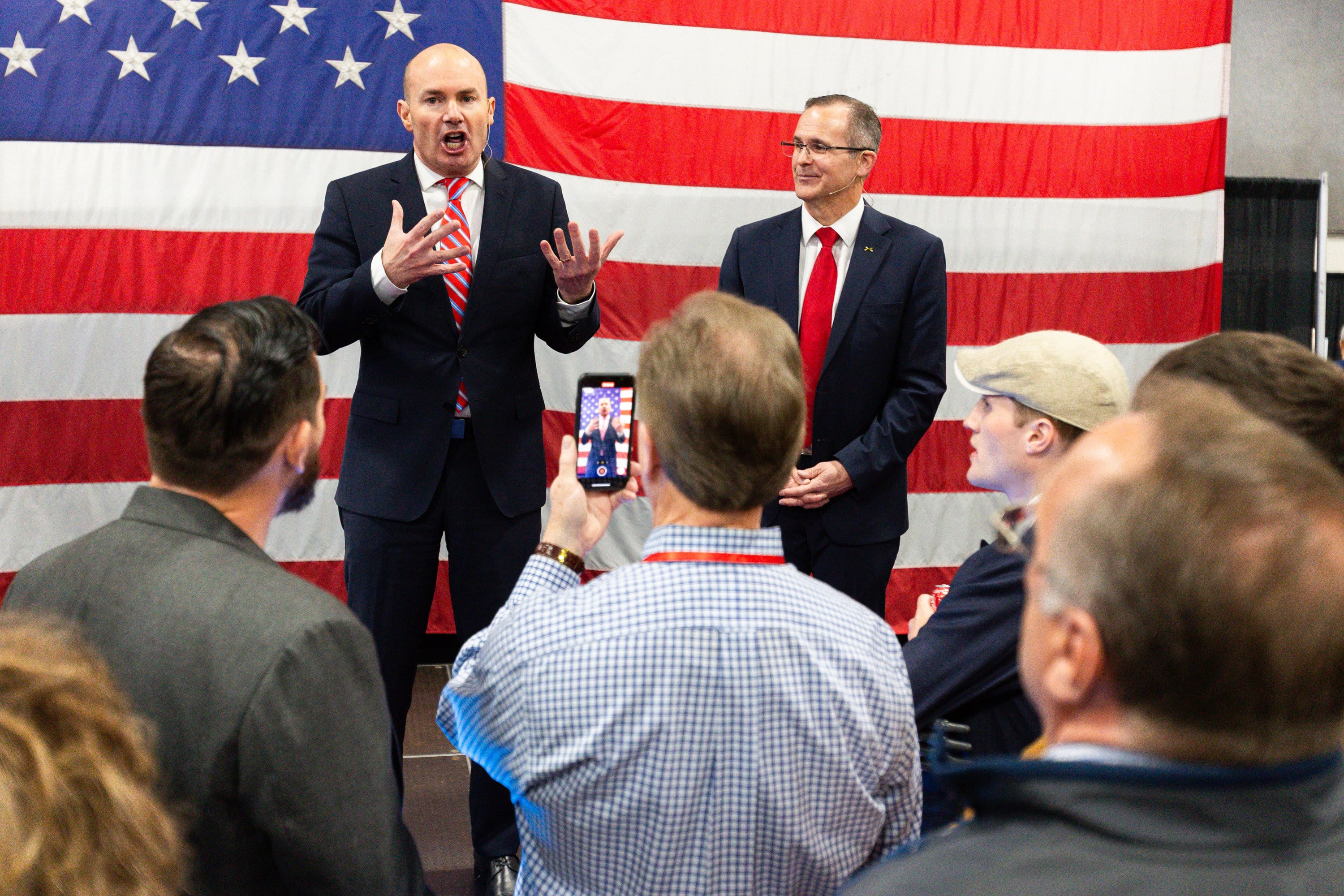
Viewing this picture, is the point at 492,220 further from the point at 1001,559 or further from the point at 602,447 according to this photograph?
the point at 1001,559

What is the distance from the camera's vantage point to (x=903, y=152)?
12.1ft

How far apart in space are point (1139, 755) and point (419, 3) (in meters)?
3.19

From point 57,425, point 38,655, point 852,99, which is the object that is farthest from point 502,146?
point 38,655

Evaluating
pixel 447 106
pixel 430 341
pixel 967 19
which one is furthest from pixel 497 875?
pixel 967 19

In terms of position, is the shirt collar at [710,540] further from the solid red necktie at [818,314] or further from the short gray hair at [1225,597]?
the solid red necktie at [818,314]

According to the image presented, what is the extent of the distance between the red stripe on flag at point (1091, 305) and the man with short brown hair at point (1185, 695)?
3.03 meters

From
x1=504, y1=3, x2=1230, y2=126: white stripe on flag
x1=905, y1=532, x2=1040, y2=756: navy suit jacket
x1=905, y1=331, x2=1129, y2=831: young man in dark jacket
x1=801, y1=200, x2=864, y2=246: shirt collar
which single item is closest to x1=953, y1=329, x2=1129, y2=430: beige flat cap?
x1=905, y1=331, x2=1129, y2=831: young man in dark jacket

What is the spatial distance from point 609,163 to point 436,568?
1523 millimetres

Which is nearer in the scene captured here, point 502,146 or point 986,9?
point 502,146

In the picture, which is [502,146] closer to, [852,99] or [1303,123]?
[852,99]

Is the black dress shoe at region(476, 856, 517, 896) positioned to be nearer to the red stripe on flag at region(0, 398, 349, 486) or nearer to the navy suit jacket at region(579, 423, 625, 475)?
the navy suit jacket at region(579, 423, 625, 475)

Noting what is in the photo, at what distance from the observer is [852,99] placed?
283 centimetres

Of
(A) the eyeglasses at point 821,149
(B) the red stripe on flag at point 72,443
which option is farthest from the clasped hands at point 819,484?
(B) the red stripe on flag at point 72,443

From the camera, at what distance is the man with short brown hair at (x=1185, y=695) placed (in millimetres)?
600
